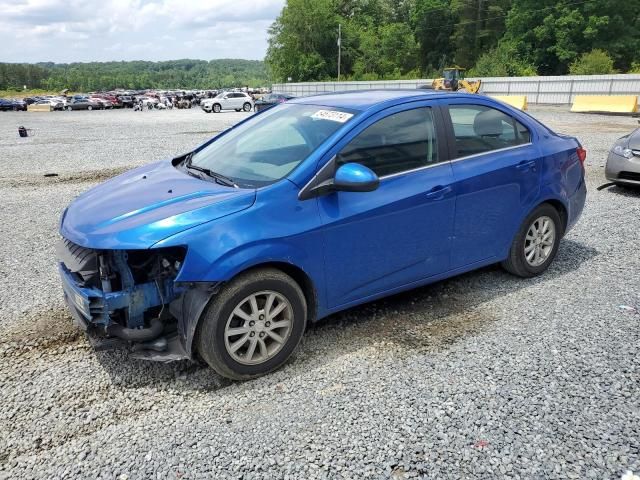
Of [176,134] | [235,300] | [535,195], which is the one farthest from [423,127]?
[176,134]

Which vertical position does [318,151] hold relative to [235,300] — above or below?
above

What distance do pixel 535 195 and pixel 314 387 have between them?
2.68 metres

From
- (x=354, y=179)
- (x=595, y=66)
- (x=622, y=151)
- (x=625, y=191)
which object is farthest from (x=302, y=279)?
(x=595, y=66)

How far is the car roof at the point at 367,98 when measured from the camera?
3807mm

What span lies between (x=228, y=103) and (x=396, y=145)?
1465 inches

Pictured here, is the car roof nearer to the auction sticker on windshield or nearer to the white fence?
the auction sticker on windshield

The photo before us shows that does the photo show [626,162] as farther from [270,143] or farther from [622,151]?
[270,143]

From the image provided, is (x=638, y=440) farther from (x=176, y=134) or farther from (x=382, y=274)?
(x=176, y=134)

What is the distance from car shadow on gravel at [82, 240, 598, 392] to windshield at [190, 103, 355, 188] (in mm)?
1242

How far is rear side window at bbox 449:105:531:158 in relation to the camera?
13.3 ft

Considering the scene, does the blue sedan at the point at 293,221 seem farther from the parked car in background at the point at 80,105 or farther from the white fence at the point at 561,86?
the parked car in background at the point at 80,105

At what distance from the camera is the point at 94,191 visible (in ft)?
12.7

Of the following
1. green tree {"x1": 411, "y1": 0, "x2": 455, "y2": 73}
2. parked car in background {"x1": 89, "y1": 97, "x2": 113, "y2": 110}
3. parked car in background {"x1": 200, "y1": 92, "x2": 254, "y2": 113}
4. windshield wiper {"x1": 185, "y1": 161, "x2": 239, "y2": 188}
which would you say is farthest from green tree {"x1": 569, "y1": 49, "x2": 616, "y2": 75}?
windshield wiper {"x1": 185, "y1": 161, "x2": 239, "y2": 188}

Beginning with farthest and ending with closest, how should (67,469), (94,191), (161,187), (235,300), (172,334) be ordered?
1. (94,191)
2. (161,187)
3. (172,334)
4. (235,300)
5. (67,469)
